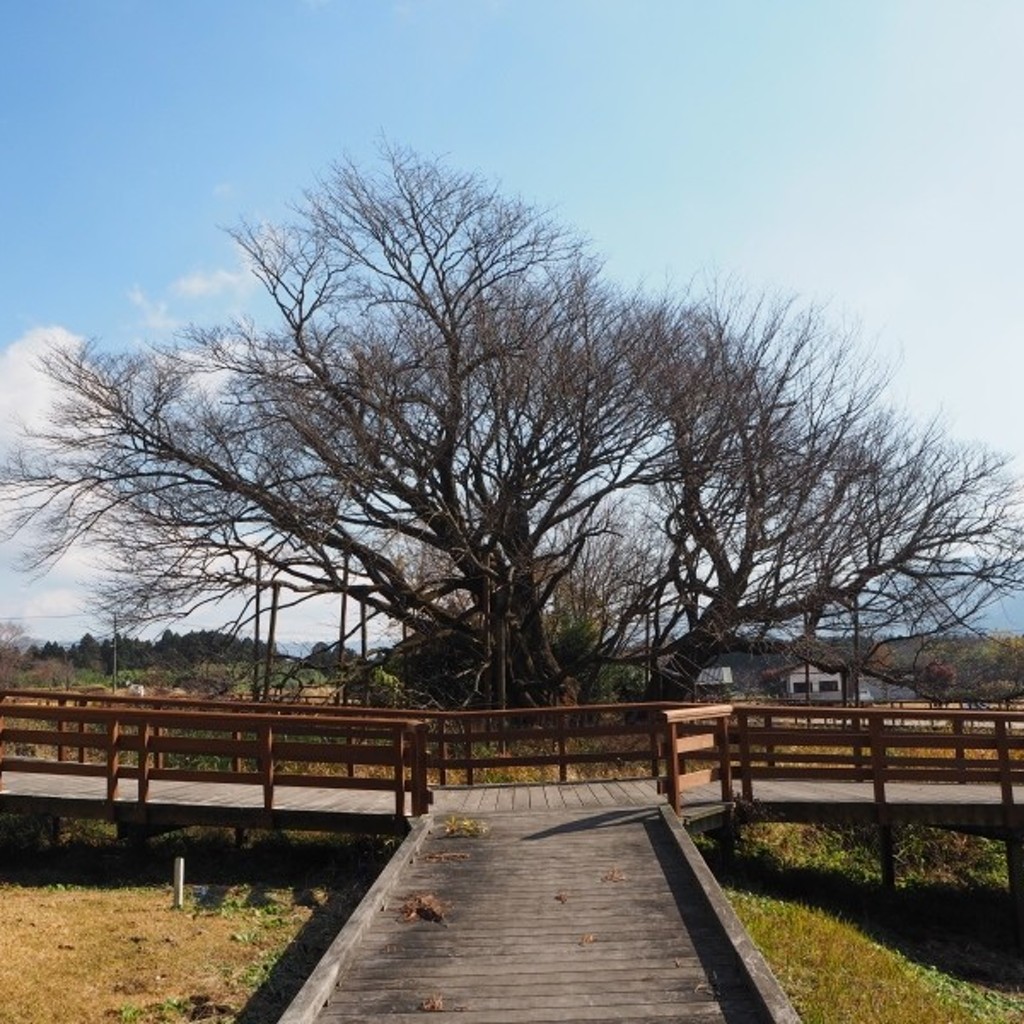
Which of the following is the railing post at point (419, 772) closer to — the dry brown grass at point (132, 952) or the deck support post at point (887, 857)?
the dry brown grass at point (132, 952)

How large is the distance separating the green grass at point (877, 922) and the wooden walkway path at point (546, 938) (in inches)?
37.8

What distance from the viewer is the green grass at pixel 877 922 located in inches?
306

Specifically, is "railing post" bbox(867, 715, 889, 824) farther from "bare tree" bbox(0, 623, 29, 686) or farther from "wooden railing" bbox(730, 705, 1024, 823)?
"bare tree" bbox(0, 623, 29, 686)

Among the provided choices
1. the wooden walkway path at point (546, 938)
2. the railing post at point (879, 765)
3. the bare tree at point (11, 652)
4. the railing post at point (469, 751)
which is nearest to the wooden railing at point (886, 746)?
the railing post at point (879, 765)

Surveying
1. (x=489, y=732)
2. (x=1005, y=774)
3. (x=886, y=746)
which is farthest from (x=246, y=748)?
(x=1005, y=774)

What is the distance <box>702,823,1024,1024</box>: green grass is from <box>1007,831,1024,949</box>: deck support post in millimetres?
203

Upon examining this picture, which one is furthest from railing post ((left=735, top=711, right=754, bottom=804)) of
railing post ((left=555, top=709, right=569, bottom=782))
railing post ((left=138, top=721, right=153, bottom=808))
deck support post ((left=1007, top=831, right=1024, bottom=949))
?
railing post ((left=138, top=721, right=153, bottom=808))

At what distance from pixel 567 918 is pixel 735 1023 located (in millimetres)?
2197

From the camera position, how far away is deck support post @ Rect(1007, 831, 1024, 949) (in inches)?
454

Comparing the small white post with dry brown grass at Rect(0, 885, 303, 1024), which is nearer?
dry brown grass at Rect(0, 885, 303, 1024)

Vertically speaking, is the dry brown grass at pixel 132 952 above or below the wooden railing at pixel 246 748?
below

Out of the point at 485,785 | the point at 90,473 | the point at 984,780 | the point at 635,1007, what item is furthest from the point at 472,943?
the point at 90,473

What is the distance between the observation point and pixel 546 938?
7.19 meters

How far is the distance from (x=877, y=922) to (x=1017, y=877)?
157cm
